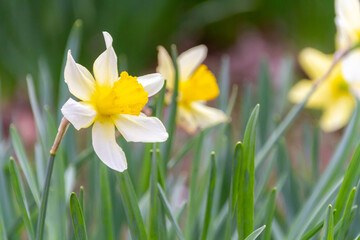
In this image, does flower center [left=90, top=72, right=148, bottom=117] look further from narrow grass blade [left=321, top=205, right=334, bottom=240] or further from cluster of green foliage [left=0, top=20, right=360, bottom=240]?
narrow grass blade [left=321, top=205, right=334, bottom=240]

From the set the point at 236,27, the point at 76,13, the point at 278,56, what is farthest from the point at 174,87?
the point at 236,27

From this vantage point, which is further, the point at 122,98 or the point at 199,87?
the point at 199,87

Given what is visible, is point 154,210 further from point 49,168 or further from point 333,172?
point 333,172

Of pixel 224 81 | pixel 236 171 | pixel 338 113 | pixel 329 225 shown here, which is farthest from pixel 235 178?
pixel 338 113

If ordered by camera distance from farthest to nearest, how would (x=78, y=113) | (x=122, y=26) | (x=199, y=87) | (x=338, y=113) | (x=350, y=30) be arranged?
1. (x=122, y=26)
2. (x=338, y=113)
3. (x=350, y=30)
4. (x=199, y=87)
5. (x=78, y=113)

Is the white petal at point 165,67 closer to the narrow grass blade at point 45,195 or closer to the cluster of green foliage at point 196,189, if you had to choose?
the cluster of green foliage at point 196,189
